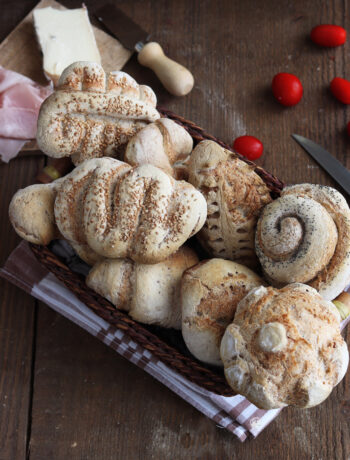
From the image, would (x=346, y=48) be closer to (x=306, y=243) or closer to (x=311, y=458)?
(x=306, y=243)

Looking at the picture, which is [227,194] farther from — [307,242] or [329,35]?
[329,35]

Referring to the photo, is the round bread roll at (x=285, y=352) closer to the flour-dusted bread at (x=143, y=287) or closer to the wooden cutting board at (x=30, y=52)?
the flour-dusted bread at (x=143, y=287)

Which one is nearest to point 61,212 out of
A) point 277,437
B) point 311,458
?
point 277,437

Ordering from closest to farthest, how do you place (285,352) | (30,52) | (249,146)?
(285,352) < (249,146) < (30,52)

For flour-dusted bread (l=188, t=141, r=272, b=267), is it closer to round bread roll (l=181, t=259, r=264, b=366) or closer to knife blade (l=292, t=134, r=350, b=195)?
round bread roll (l=181, t=259, r=264, b=366)

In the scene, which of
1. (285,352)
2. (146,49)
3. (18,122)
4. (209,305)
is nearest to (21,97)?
(18,122)

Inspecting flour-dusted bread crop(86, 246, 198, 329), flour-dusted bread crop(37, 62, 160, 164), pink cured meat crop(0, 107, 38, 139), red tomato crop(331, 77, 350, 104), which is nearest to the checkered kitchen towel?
flour-dusted bread crop(86, 246, 198, 329)
